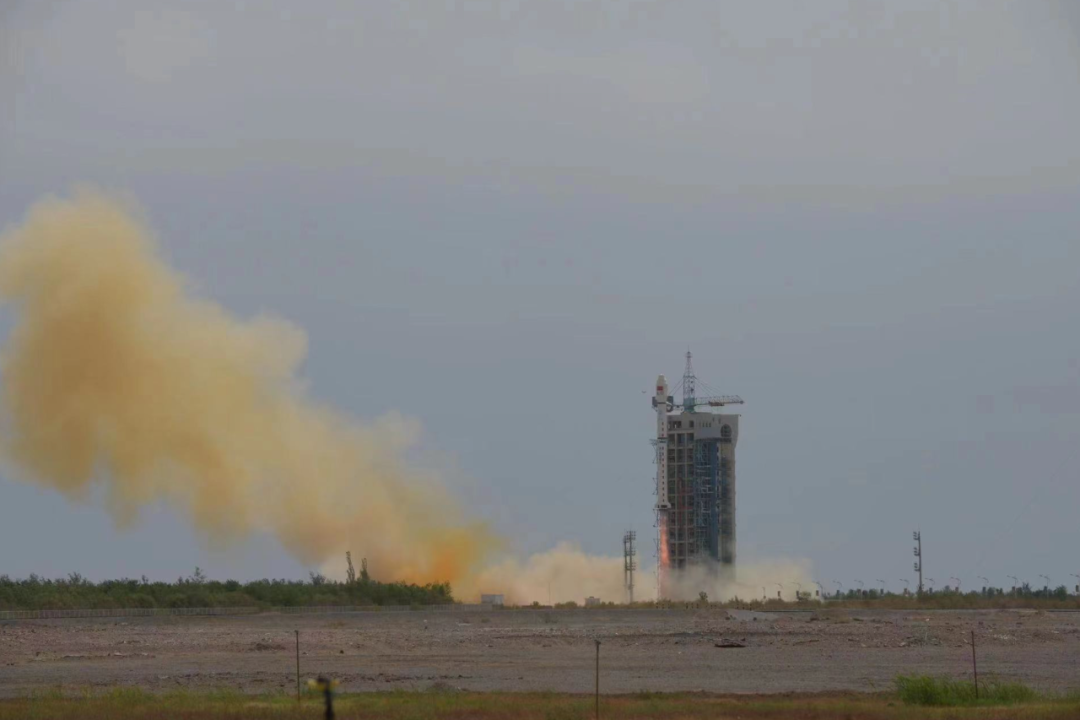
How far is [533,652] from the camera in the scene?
5750 cm

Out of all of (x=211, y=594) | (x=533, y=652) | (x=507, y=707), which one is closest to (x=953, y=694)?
(x=507, y=707)

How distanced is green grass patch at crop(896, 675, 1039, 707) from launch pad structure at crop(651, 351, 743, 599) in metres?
83.6

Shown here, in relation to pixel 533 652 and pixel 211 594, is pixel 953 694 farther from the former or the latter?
pixel 211 594

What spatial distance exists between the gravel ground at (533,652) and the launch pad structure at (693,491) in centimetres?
3516

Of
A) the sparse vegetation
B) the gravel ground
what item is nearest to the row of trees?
the gravel ground

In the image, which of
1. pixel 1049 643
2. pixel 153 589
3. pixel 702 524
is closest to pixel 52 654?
pixel 1049 643

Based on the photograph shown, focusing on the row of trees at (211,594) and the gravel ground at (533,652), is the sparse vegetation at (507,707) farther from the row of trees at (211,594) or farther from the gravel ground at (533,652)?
the row of trees at (211,594)

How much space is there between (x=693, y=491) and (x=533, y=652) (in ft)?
217

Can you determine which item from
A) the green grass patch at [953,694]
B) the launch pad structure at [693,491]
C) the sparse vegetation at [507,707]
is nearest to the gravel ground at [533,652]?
the sparse vegetation at [507,707]

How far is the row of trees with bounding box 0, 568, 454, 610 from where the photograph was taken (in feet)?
317

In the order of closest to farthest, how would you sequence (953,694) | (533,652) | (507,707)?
(507,707)
(953,694)
(533,652)

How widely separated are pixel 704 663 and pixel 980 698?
14.8 m

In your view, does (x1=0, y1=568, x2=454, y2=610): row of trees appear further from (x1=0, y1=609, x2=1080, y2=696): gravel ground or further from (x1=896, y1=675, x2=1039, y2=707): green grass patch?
(x1=896, y1=675, x2=1039, y2=707): green grass patch

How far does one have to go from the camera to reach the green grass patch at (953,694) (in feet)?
120
